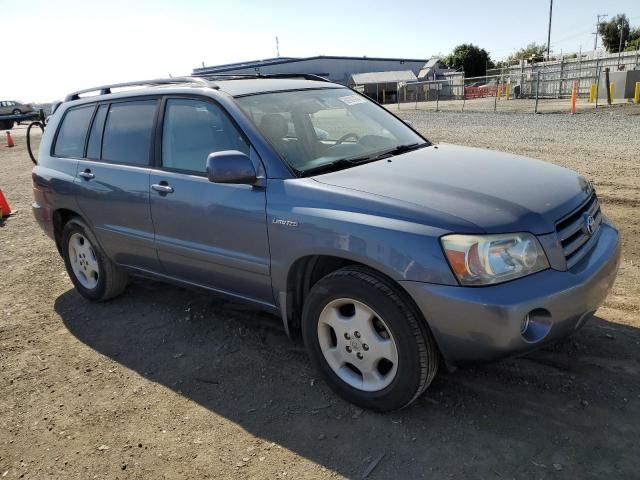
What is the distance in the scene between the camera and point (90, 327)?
4.45 m

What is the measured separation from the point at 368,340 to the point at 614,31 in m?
94.4

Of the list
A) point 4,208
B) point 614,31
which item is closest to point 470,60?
point 614,31

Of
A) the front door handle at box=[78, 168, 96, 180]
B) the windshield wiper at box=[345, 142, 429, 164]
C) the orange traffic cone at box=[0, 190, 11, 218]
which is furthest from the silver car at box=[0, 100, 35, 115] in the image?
the windshield wiper at box=[345, 142, 429, 164]

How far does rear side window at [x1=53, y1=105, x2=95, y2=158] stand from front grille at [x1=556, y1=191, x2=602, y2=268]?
12.7ft

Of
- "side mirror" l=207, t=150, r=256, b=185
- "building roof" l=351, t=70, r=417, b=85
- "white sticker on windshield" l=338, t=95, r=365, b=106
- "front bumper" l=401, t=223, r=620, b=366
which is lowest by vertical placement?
"front bumper" l=401, t=223, r=620, b=366

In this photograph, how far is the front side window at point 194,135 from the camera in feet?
11.4

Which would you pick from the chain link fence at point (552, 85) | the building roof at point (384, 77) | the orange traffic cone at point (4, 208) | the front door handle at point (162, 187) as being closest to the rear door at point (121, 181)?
the front door handle at point (162, 187)

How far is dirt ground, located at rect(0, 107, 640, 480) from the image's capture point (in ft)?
8.61

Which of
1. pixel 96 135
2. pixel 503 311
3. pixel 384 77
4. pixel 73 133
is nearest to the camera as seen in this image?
pixel 503 311

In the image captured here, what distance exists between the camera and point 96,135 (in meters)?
4.52

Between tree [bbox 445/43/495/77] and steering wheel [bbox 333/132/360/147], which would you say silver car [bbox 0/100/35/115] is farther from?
tree [bbox 445/43/495/77]

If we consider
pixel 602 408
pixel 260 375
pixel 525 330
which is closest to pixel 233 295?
pixel 260 375

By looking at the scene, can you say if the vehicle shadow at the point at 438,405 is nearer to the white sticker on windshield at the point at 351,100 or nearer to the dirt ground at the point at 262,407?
the dirt ground at the point at 262,407

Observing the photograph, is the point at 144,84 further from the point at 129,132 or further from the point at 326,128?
the point at 326,128
